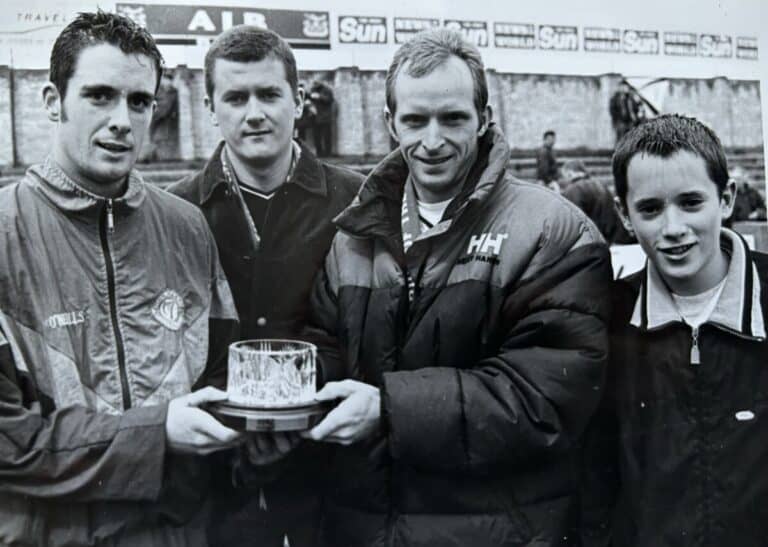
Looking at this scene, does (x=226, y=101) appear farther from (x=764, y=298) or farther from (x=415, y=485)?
(x=764, y=298)

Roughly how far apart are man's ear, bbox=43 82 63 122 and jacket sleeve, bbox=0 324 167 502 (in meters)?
0.44

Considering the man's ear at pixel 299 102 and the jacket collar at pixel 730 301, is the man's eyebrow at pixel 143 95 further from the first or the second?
the jacket collar at pixel 730 301

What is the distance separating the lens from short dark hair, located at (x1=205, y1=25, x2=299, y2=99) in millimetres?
1742

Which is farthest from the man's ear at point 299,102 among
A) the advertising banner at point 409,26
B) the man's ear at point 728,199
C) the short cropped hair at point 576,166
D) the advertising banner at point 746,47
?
the advertising banner at point 746,47

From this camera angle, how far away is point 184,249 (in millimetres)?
1743

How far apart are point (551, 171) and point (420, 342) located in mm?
523

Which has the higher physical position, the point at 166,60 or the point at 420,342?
the point at 166,60

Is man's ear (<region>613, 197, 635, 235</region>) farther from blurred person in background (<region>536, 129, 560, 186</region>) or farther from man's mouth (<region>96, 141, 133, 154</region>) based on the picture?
man's mouth (<region>96, 141, 133, 154</region>)

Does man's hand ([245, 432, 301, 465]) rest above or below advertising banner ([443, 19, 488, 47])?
below

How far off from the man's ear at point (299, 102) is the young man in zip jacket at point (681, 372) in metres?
0.69

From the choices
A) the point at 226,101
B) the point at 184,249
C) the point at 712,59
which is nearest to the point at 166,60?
the point at 226,101

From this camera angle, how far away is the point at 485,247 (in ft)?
5.62

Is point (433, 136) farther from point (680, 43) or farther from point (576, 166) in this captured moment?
point (680, 43)

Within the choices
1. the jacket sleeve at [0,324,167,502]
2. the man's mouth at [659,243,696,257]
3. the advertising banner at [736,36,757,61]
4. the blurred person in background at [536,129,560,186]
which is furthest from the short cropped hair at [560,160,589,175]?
the jacket sleeve at [0,324,167,502]
